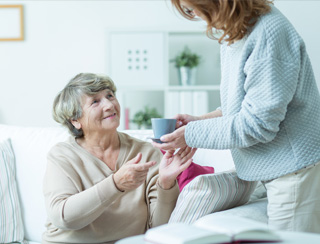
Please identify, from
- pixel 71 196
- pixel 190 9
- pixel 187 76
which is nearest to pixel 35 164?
pixel 71 196

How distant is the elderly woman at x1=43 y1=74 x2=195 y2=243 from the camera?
1.69m

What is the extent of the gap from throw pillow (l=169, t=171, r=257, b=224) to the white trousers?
0.87 ft

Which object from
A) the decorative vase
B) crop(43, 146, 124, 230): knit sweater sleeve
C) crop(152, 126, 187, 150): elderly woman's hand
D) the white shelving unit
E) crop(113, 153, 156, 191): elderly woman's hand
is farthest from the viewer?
the decorative vase

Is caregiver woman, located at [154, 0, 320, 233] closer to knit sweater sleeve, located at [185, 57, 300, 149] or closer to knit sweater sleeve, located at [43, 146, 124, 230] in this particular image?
knit sweater sleeve, located at [185, 57, 300, 149]

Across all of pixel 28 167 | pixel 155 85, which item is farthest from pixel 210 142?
pixel 155 85

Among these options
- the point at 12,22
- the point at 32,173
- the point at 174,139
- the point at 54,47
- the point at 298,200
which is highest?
the point at 12,22

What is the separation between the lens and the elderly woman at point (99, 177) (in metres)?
1.69

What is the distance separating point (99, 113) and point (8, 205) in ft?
2.24

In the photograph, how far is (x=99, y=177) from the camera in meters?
1.92

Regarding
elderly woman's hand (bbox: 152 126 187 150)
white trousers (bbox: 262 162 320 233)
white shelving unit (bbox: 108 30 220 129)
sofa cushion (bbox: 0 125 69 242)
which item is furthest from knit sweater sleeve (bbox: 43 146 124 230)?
white shelving unit (bbox: 108 30 220 129)

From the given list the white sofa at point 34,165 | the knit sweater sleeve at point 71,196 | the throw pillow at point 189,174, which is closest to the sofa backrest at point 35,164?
the white sofa at point 34,165

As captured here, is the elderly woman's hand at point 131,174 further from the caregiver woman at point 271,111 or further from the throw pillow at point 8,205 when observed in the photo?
the throw pillow at point 8,205

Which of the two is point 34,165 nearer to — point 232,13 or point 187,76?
point 232,13

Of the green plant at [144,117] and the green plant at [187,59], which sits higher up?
the green plant at [187,59]
